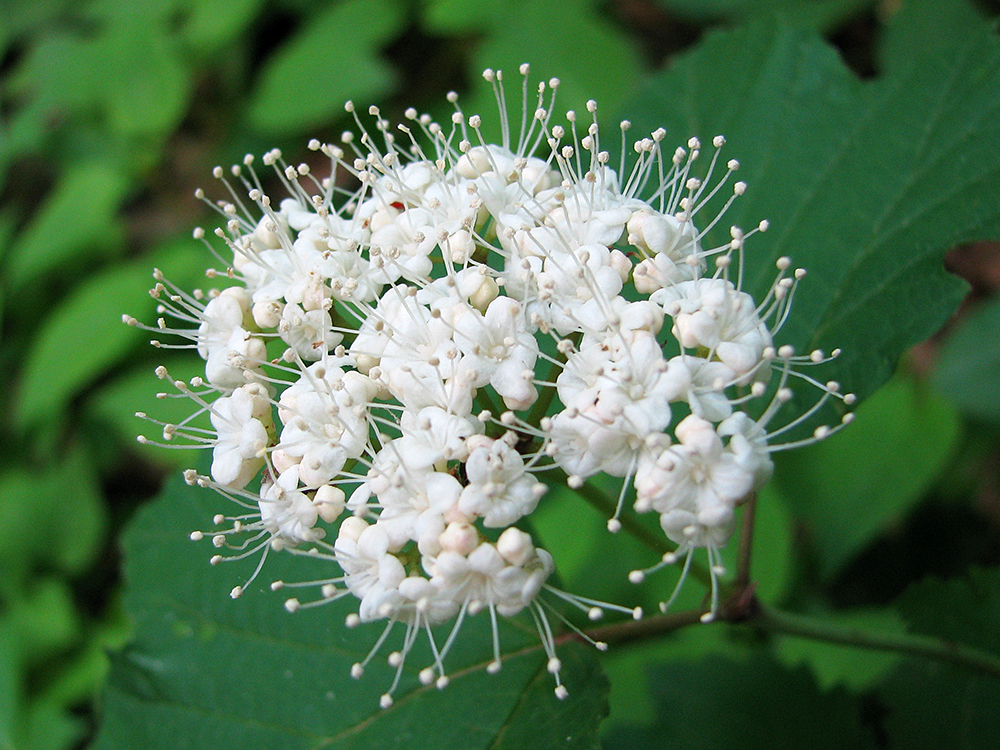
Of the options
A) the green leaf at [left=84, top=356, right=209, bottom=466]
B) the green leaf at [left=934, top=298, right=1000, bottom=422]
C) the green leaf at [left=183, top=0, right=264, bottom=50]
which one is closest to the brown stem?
the green leaf at [left=934, top=298, right=1000, bottom=422]

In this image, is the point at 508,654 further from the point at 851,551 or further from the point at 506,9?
the point at 506,9

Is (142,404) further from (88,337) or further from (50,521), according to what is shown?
(50,521)

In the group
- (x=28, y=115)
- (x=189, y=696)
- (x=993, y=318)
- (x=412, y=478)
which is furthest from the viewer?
(x=28, y=115)

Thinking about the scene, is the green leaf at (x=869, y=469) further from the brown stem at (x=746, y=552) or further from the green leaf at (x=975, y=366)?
the brown stem at (x=746, y=552)

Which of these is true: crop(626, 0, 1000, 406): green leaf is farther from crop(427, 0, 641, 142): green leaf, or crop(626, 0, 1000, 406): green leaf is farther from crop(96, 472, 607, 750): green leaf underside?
crop(427, 0, 641, 142): green leaf

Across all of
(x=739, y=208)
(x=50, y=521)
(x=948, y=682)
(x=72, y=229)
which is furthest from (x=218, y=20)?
(x=948, y=682)

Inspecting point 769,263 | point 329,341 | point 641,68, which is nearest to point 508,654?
point 329,341
